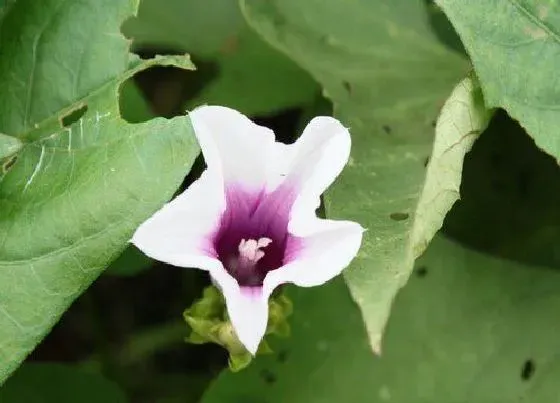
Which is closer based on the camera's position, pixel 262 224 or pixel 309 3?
pixel 262 224

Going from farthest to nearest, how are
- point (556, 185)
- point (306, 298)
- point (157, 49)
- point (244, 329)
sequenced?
point (157, 49) → point (556, 185) → point (306, 298) → point (244, 329)

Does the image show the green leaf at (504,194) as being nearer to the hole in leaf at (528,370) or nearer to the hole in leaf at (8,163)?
the hole in leaf at (528,370)

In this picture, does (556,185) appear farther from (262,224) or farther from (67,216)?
(67,216)

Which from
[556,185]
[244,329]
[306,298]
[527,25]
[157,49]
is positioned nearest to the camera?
[244,329]

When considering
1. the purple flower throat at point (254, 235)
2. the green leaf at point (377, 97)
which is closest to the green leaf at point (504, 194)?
the green leaf at point (377, 97)

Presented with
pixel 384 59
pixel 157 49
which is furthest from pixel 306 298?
pixel 157 49

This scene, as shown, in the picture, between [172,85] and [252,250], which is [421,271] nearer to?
[252,250]

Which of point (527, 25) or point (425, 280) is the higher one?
point (527, 25)
